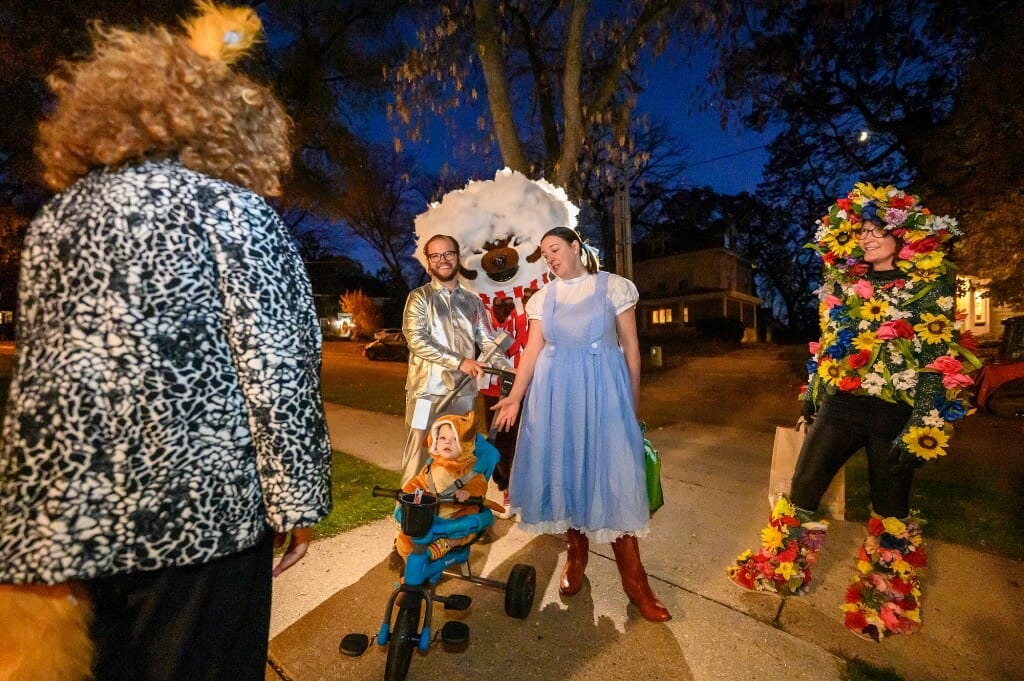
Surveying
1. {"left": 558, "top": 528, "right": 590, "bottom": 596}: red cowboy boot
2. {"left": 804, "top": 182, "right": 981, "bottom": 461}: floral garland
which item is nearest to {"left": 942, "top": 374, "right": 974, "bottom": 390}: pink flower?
{"left": 804, "top": 182, "right": 981, "bottom": 461}: floral garland

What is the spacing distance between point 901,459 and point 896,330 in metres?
0.59

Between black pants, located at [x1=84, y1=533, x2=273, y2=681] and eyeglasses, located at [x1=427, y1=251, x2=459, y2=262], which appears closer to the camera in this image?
black pants, located at [x1=84, y1=533, x2=273, y2=681]

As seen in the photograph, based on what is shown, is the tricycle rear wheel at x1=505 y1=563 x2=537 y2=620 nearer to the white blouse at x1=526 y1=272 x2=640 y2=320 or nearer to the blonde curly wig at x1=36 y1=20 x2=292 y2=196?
the white blouse at x1=526 y1=272 x2=640 y2=320

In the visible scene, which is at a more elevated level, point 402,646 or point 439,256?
point 439,256

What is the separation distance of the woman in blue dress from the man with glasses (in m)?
0.63

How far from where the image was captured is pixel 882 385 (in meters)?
2.54

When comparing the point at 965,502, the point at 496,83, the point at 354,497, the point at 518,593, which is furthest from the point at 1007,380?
the point at 354,497

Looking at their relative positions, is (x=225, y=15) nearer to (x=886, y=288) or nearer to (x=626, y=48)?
(x=886, y=288)

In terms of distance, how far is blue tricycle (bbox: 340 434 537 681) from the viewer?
7.06 feet

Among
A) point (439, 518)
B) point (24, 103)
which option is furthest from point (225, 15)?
point (24, 103)

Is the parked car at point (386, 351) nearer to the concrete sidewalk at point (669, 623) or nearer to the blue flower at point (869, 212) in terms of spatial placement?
the concrete sidewalk at point (669, 623)

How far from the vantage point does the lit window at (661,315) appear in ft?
117

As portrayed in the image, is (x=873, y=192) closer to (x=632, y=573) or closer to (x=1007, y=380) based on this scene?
(x=632, y=573)

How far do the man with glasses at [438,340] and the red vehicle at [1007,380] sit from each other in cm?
960
